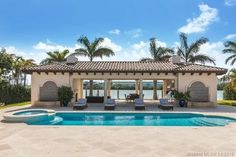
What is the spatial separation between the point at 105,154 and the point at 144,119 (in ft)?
31.4

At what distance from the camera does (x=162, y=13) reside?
2203 centimetres

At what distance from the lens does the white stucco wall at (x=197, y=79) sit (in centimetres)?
2375

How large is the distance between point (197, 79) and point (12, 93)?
21399 millimetres

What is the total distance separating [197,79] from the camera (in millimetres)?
23844

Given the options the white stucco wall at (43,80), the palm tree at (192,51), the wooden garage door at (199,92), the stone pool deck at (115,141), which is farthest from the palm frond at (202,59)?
the stone pool deck at (115,141)

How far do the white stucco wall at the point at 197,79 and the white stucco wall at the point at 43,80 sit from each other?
35.7 feet

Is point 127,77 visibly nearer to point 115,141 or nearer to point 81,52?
point 81,52

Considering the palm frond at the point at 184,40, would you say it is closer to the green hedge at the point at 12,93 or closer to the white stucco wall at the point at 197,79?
the white stucco wall at the point at 197,79

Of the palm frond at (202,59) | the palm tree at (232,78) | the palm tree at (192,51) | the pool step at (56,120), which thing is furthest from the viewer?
the palm tree at (192,51)

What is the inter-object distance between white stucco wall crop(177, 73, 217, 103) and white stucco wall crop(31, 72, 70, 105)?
10889mm

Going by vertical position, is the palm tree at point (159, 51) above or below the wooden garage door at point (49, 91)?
above

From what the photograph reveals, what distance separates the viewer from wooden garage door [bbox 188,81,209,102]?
2388 centimetres

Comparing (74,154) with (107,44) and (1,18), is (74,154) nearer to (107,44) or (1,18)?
(1,18)

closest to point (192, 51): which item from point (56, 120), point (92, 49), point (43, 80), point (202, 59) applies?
point (202, 59)
